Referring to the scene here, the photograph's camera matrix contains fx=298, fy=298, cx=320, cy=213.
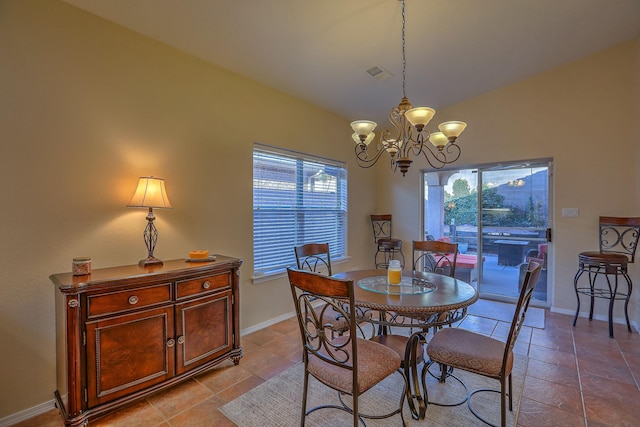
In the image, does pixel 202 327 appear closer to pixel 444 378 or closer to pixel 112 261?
pixel 112 261

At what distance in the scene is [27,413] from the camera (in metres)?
1.90

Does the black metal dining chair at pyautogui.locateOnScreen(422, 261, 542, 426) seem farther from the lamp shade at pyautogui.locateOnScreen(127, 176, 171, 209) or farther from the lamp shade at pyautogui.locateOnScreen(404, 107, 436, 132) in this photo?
the lamp shade at pyautogui.locateOnScreen(127, 176, 171, 209)

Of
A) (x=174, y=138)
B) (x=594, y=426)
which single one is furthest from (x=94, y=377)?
(x=594, y=426)

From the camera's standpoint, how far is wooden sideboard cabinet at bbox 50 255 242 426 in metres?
1.72

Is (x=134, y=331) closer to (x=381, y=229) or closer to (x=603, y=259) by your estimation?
(x=381, y=229)

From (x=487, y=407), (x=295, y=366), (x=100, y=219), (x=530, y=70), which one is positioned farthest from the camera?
(x=530, y=70)

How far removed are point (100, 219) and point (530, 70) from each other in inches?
191

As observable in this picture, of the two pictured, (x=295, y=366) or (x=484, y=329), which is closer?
(x=295, y=366)

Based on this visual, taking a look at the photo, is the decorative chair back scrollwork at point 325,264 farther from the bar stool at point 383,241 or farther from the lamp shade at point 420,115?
the bar stool at point 383,241

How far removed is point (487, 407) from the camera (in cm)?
197

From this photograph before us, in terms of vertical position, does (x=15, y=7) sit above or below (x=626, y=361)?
above

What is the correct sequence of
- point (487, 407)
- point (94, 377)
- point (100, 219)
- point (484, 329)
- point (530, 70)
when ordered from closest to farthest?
point (94, 377), point (487, 407), point (100, 219), point (484, 329), point (530, 70)

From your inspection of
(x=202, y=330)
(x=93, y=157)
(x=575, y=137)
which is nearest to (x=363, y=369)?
(x=202, y=330)

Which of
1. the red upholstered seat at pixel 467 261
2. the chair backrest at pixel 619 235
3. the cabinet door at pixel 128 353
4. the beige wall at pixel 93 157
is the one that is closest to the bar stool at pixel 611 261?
the chair backrest at pixel 619 235
